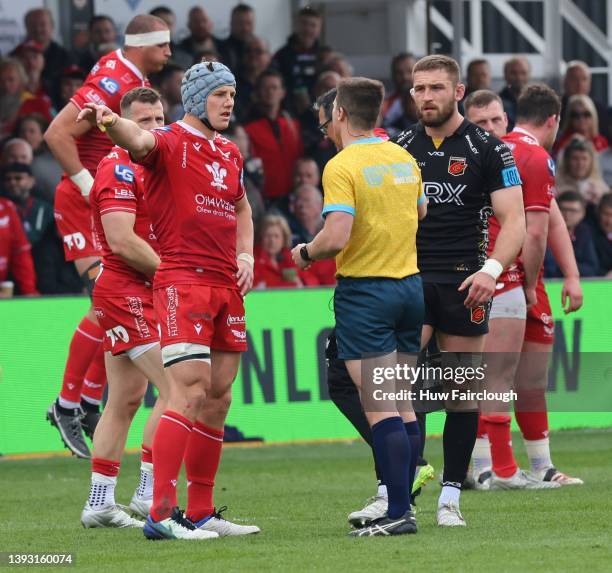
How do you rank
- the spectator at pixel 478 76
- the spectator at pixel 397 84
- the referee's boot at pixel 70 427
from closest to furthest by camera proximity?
the referee's boot at pixel 70 427, the spectator at pixel 397 84, the spectator at pixel 478 76

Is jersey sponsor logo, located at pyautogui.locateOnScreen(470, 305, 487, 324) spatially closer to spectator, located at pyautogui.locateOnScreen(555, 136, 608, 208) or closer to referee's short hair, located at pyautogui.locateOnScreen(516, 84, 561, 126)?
referee's short hair, located at pyautogui.locateOnScreen(516, 84, 561, 126)

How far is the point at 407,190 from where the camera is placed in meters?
7.52

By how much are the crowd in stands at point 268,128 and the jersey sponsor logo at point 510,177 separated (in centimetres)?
694

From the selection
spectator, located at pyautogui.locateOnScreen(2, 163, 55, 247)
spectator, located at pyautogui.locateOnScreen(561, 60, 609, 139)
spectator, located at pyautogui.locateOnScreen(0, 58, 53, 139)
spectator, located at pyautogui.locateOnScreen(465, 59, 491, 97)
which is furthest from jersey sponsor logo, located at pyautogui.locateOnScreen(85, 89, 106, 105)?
spectator, located at pyautogui.locateOnScreen(561, 60, 609, 139)

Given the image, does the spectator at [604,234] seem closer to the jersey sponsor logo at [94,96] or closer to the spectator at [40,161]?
the spectator at [40,161]

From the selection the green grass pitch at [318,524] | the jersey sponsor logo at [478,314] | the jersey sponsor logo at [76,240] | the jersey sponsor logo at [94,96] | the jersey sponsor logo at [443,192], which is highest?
the jersey sponsor logo at [94,96]

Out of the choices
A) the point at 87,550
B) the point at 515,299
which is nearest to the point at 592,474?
the point at 515,299

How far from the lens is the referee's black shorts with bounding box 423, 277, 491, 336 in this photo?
8070mm

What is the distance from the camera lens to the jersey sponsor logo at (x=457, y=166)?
815 centimetres

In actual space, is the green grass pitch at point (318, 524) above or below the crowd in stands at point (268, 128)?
below

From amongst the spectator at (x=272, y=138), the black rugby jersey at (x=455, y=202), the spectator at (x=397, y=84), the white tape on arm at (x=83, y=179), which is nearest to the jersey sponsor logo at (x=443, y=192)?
the black rugby jersey at (x=455, y=202)

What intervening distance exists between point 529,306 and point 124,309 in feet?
9.54

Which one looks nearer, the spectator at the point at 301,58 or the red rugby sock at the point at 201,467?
the red rugby sock at the point at 201,467

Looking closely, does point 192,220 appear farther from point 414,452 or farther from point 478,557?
point 478,557
